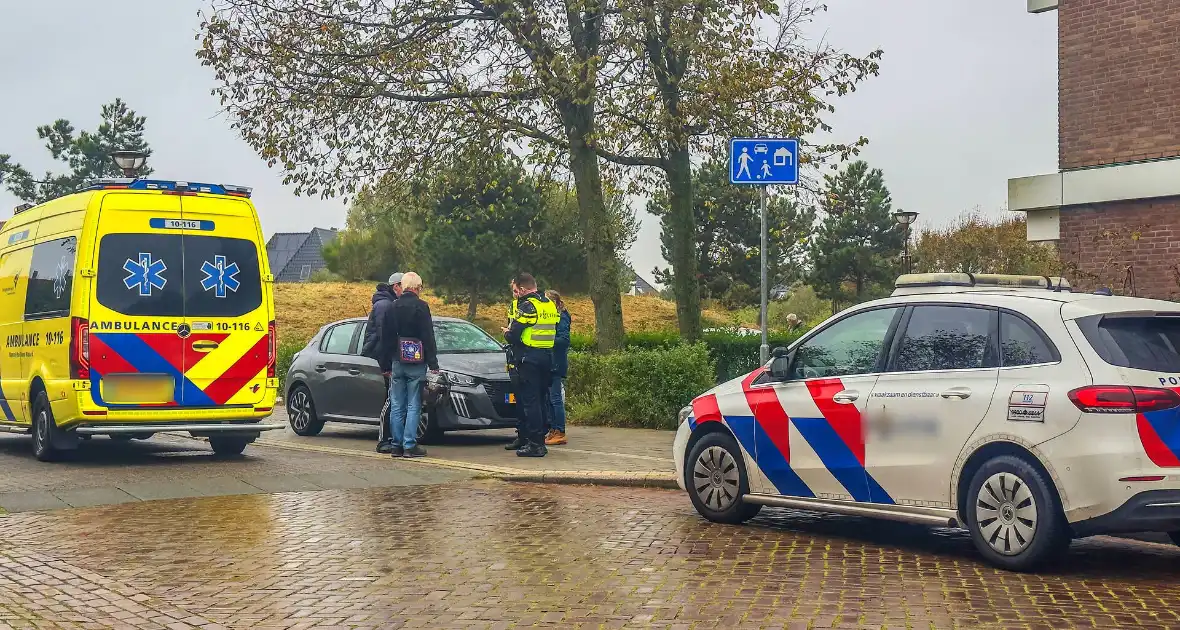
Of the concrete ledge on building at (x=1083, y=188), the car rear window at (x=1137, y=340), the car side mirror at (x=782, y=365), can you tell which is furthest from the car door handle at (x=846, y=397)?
the concrete ledge on building at (x=1083, y=188)

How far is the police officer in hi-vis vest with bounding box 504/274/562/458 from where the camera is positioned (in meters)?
13.3

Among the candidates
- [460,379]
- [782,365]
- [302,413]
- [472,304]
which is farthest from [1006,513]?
[472,304]

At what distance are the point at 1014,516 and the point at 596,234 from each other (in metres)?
14.4

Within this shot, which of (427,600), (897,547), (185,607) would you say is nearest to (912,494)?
(897,547)

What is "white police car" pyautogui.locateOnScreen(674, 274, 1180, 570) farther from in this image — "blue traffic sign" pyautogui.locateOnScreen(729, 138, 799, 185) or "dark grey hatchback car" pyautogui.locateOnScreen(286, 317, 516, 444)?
"dark grey hatchback car" pyautogui.locateOnScreen(286, 317, 516, 444)

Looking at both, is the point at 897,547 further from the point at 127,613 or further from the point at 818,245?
the point at 818,245

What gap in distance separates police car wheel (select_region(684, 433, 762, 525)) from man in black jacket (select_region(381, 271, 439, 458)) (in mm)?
4419

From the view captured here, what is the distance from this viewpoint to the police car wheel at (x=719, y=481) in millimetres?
9141

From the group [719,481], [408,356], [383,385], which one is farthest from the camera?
[383,385]

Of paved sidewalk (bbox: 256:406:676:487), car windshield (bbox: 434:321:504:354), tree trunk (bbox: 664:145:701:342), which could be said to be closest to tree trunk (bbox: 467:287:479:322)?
tree trunk (bbox: 664:145:701:342)

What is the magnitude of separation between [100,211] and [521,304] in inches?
155

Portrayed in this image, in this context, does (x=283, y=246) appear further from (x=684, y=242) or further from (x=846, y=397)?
(x=846, y=397)

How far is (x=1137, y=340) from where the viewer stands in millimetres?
7258

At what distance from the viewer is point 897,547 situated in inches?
327
